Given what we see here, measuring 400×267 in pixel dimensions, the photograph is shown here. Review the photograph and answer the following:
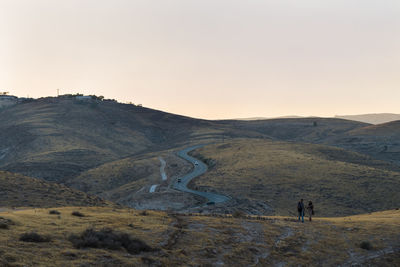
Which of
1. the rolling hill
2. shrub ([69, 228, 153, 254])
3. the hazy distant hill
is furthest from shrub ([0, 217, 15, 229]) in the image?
the hazy distant hill

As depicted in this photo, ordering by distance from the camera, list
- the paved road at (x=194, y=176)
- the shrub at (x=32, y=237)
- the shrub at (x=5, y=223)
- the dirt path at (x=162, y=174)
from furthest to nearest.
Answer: the dirt path at (x=162, y=174) → the paved road at (x=194, y=176) → the shrub at (x=5, y=223) → the shrub at (x=32, y=237)

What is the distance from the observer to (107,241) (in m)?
26.0

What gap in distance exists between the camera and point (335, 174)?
98.5 metres

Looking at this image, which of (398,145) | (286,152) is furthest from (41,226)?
(398,145)

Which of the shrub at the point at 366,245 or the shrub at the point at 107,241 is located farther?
the shrub at the point at 366,245

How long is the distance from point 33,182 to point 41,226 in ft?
120

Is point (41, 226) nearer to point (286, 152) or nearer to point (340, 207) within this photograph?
point (340, 207)

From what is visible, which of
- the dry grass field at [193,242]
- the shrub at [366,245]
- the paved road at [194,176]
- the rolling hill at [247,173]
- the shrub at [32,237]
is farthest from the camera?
the rolling hill at [247,173]

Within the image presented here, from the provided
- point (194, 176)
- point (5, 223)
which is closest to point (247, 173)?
point (194, 176)

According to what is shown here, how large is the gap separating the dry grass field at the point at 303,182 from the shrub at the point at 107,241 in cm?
5023

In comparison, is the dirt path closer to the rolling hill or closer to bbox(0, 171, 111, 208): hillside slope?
the rolling hill

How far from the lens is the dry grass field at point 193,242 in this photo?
77.3ft

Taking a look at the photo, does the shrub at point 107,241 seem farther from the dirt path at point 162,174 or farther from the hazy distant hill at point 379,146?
the hazy distant hill at point 379,146

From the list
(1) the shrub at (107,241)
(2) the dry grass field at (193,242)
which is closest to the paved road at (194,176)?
(2) the dry grass field at (193,242)
